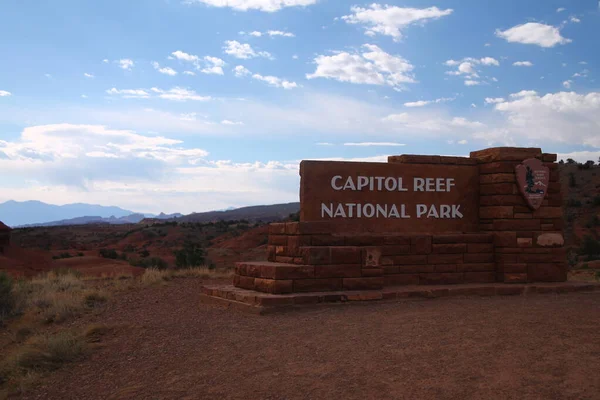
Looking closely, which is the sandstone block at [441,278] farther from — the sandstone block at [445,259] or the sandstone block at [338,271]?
the sandstone block at [338,271]

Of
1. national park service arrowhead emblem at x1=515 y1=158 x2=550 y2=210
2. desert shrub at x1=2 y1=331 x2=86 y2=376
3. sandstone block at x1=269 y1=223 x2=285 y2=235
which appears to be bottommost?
desert shrub at x1=2 y1=331 x2=86 y2=376

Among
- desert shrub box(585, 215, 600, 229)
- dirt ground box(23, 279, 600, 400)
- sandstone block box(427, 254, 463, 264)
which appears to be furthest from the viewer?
desert shrub box(585, 215, 600, 229)

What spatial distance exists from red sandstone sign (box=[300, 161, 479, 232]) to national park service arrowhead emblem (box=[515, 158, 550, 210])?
100 cm

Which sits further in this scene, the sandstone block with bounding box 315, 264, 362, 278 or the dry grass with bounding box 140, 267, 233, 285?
the dry grass with bounding box 140, 267, 233, 285

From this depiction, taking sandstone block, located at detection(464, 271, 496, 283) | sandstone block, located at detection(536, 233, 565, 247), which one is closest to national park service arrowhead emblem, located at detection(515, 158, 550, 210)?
sandstone block, located at detection(536, 233, 565, 247)

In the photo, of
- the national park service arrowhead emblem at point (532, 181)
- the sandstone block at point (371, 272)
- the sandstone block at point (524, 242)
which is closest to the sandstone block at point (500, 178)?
the national park service arrowhead emblem at point (532, 181)

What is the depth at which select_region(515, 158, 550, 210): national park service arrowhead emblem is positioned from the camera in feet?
40.1

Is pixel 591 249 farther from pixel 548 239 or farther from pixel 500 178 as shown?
pixel 500 178

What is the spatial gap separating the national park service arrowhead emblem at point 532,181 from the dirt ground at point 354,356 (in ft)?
9.48

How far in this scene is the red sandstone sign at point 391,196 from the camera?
37.8ft

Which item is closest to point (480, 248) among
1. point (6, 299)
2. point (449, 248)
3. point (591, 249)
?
point (449, 248)

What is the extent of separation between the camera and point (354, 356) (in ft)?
22.1

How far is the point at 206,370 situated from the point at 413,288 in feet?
18.6

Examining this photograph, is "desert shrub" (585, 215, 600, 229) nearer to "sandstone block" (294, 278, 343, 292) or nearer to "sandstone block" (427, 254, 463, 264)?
"sandstone block" (427, 254, 463, 264)
